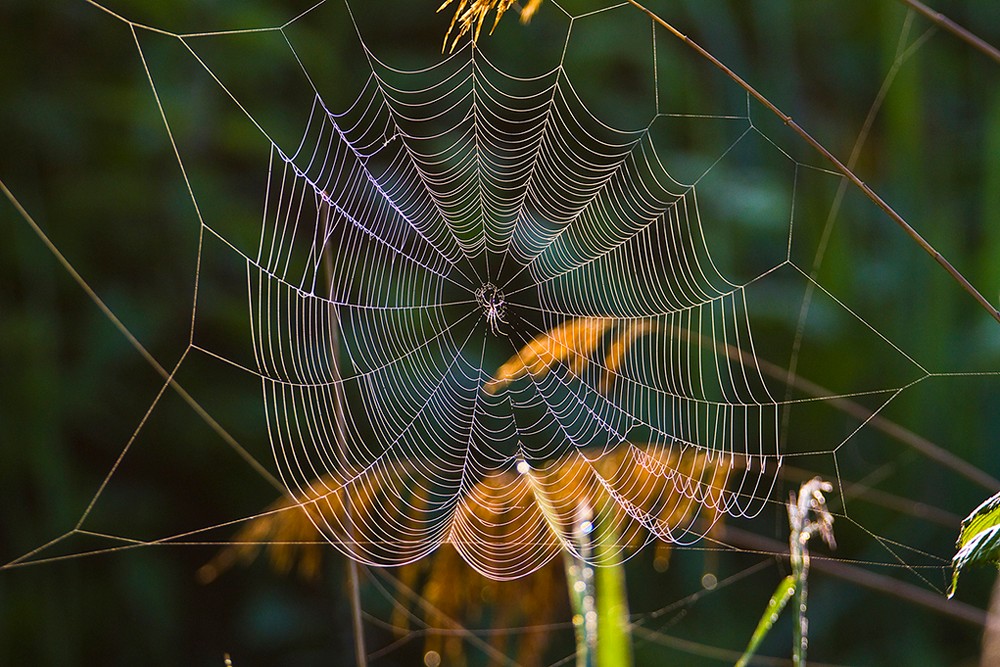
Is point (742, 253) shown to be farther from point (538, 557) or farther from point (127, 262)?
point (127, 262)

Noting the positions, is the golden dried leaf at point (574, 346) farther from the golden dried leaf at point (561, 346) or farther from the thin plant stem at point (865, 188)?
the thin plant stem at point (865, 188)

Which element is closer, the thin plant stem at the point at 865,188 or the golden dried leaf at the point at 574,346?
the thin plant stem at the point at 865,188

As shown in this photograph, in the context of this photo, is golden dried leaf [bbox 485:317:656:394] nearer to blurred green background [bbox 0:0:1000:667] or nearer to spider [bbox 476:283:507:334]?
spider [bbox 476:283:507:334]

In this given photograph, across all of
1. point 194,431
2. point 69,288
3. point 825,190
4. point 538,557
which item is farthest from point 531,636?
point 69,288

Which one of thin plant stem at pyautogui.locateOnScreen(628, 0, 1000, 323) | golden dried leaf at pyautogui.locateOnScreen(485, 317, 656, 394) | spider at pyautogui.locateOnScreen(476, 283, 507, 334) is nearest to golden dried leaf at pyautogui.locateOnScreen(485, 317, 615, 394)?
golden dried leaf at pyautogui.locateOnScreen(485, 317, 656, 394)

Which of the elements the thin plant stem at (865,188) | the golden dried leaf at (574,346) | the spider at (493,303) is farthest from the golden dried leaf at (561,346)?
the thin plant stem at (865,188)

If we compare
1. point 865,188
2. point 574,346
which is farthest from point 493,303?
point 865,188
